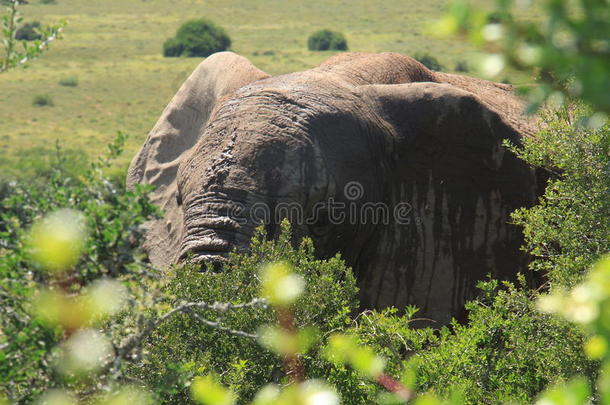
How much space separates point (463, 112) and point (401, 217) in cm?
71

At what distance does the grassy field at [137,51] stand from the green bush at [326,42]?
691 millimetres

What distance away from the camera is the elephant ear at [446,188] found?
17.3 ft

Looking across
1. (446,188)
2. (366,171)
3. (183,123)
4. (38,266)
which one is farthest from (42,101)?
(38,266)

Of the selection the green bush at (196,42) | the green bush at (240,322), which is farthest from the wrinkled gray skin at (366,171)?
the green bush at (196,42)

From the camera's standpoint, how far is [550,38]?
1.26 meters

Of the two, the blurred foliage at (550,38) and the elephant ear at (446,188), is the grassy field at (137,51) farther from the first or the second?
the blurred foliage at (550,38)

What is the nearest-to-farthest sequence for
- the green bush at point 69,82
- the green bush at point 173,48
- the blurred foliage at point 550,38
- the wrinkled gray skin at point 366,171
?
the blurred foliage at point 550,38, the wrinkled gray skin at point 366,171, the green bush at point 69,82, the green bush at point 173,48

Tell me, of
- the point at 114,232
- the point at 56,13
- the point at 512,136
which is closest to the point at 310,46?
the point at 56,13

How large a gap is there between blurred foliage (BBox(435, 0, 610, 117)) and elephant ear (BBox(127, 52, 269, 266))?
420 centimetres

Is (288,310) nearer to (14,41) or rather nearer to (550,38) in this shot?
(14,41)

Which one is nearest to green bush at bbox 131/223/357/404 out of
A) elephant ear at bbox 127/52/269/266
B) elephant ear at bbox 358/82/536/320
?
elephant ear at bbox 358/82/536/320

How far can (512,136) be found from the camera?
540cm

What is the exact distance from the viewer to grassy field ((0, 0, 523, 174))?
31781 mm

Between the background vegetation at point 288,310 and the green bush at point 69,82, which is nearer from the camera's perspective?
the background vegetation at point 288,310
